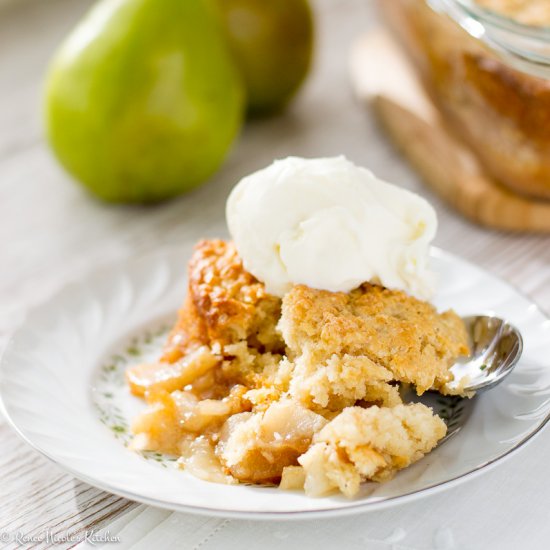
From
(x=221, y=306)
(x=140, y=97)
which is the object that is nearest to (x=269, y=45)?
(x=140, y=97)

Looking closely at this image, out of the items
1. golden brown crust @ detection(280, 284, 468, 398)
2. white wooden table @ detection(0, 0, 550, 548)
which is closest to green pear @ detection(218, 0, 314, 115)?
white wooden table @ detection(0, 0, 550, 548)

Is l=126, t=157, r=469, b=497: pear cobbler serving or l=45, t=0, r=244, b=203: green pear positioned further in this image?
l=45, t=0, r=244, b=203: green pear

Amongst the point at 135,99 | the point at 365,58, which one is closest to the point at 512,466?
the point at 135,99

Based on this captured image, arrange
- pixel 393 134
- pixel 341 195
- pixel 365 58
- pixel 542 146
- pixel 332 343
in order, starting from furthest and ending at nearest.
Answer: pixel 365 58 → pixel 393 134 → pixel 542 146 → pixel 341 195 → pixel 332 343

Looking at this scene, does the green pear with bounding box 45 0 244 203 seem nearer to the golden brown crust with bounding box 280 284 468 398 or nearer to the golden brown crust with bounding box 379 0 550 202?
the golden brown crust with bounding box 379 0 550 202

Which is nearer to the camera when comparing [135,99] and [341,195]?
[341,195]

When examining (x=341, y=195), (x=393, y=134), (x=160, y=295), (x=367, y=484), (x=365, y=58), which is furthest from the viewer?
(x=365, y=58)

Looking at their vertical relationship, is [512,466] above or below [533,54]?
below

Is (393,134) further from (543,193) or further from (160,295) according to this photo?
(160,295)
